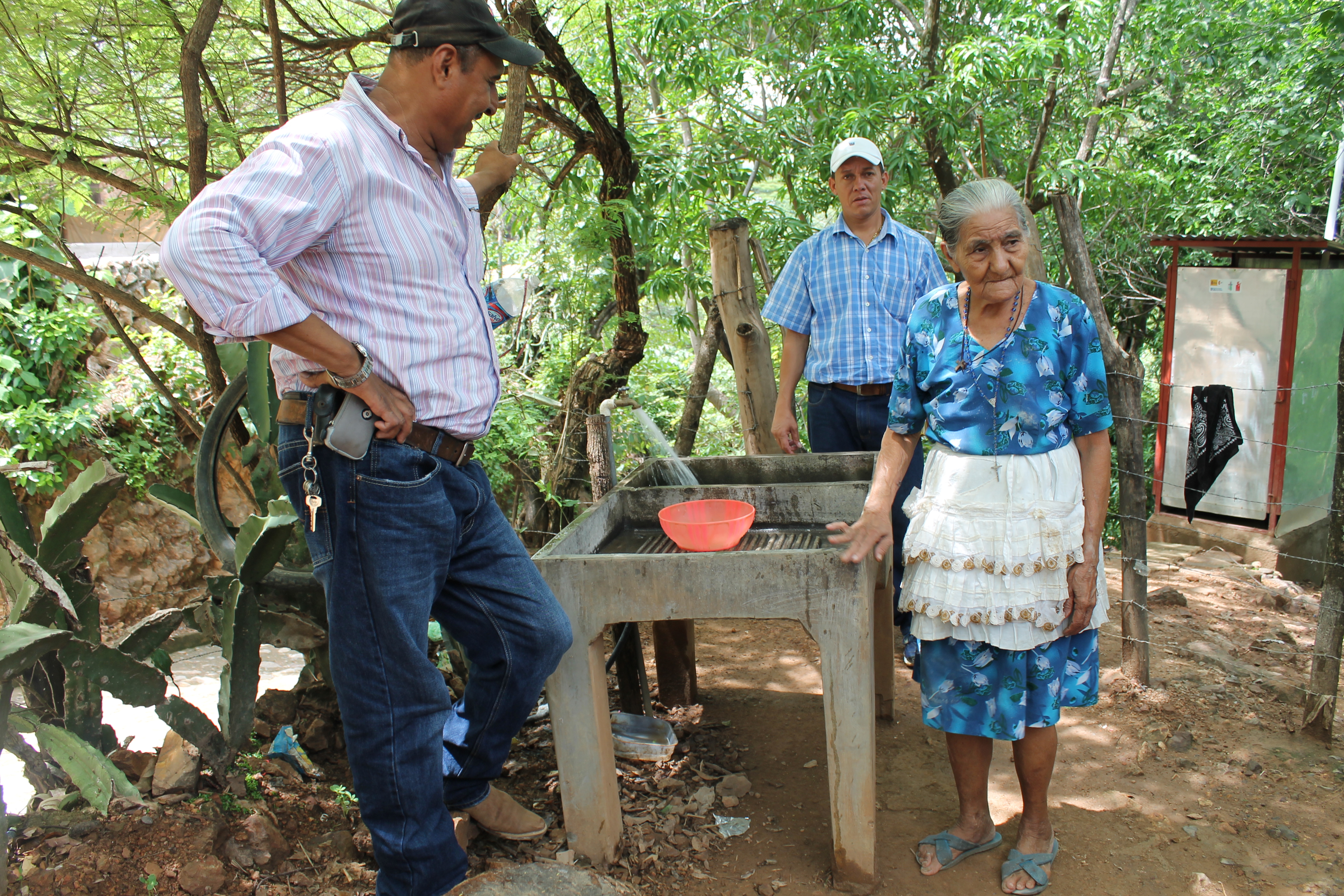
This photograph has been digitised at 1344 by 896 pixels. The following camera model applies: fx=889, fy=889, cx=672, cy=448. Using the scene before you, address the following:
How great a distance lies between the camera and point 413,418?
1.68 m

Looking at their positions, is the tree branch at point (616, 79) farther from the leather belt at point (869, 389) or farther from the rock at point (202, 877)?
the rock at point (202, 877)

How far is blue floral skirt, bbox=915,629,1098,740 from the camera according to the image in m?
2.03

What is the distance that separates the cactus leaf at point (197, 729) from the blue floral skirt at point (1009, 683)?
173 centimetres

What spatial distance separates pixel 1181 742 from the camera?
281cm

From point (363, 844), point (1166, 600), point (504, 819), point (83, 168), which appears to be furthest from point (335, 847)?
point (1166, 600)

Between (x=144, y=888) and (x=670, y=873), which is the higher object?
(x=144, y=888)

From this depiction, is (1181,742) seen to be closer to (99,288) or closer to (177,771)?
(177,771)

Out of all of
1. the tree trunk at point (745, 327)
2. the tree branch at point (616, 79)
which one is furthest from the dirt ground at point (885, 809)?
the tree branch at point (616, 79)

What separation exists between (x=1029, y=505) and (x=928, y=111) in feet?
14.9

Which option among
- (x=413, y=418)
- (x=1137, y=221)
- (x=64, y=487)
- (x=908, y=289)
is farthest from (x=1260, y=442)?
(x=64, y=487)

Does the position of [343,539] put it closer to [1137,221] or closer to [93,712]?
[93,712]

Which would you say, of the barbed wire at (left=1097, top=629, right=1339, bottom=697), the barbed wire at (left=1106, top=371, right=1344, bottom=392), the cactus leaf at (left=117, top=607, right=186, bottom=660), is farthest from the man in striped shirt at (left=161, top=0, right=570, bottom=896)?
the barbed wire at (left=1106, top=371, right=1344, bottom=392)

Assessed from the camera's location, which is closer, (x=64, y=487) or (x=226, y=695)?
(x=226, y=695)

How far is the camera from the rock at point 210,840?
196 cm
